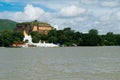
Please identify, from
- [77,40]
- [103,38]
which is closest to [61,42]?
[77,40]

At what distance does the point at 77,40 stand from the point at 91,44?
6958 millimetres

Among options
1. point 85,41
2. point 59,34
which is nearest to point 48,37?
point 59,34
